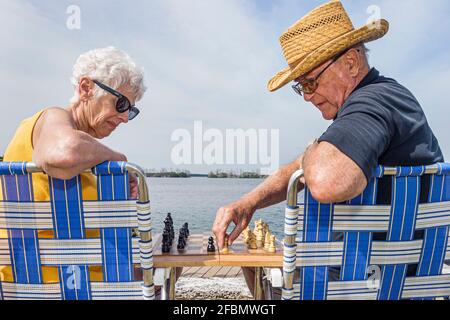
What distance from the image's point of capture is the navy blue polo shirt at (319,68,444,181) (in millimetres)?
1097

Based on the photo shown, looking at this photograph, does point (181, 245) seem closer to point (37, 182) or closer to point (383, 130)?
point (37, 182)

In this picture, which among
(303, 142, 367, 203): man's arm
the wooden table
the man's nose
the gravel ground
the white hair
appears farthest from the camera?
the gravel ground

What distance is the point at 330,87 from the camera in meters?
1.75

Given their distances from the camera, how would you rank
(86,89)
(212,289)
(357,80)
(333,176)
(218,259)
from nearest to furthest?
(333,176), (218,259), (357,80), (86,89), (212,289)

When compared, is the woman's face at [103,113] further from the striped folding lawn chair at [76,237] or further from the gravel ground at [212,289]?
the gravel ground at [212,289]

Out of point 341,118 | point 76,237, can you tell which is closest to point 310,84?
point 341,118

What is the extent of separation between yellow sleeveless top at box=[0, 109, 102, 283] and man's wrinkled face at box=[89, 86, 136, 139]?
0.35 m

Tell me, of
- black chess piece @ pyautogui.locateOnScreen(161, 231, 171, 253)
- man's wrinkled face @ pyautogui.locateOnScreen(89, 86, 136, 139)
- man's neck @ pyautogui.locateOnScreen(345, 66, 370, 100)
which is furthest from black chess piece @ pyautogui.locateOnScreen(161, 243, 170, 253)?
man's neck @ pyautogui.locateOnScreen(345, 66, 370, 100)

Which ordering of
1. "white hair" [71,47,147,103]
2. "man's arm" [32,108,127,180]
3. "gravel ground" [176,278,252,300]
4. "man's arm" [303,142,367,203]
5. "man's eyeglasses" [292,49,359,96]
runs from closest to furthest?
1. "man's arm" [303,142,367,203]
2. "man's arm" [32,108,127,180]
3. "man's eyeglasses" [292,49,359,96]
4. "white hair" [71,47,147,103]
5. "gravel ground" [176,278,252,300]

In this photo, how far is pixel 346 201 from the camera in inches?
48.3

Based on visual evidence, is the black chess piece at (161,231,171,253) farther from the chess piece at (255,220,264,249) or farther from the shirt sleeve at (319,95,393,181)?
the shirt sleeve at (319,95,393,181)

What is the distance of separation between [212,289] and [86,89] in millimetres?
2470
